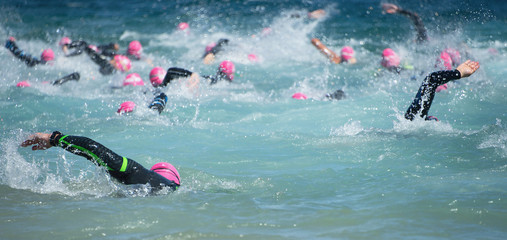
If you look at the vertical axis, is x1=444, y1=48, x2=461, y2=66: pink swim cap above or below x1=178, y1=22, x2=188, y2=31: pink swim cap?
below

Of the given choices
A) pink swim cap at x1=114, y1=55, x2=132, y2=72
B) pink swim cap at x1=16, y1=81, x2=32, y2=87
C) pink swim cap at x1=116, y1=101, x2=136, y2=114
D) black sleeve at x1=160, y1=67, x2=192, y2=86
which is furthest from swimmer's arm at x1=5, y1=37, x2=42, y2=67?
pink swim cap at x1=116, y1=101, x2=136, y2=114


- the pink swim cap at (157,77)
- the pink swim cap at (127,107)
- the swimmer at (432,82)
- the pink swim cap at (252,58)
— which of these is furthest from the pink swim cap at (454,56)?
the pink swim cap at (127,107)

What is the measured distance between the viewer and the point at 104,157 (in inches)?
200

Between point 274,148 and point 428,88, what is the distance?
227 centimetres

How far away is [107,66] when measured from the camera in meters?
13.4

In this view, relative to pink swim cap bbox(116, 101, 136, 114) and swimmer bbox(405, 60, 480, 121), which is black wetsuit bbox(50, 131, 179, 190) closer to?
swimmer bbox(405, 60, 480, 121)

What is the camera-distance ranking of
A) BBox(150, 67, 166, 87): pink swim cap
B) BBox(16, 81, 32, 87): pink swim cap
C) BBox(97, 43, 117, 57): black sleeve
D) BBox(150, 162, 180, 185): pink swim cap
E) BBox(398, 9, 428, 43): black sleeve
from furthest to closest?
BBox(97, 43, 117, 57): black sleeve
BBox(398, 9, 428, 43): black sleeve
BBox(16, 81, 32, 87): pink swim cap
BBox(150, 67, 166, 87): pink swim cap
BBox(150, 162, 180, 185): pink swim cap

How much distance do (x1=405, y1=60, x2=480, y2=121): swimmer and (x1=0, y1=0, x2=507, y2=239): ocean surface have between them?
0.70 ft

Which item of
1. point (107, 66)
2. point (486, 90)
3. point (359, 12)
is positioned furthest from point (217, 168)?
point (359, 12)

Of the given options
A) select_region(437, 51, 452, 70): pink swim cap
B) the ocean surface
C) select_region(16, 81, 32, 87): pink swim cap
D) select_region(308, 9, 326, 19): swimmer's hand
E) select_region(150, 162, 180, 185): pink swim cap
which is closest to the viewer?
the ocean surface

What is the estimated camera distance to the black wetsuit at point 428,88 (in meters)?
6.70

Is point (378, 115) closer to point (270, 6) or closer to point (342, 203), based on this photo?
point (342, 203)

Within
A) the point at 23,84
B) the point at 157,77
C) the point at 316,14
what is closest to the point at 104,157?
the point at 157,77

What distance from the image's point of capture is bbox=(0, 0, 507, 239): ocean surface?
4555mm
